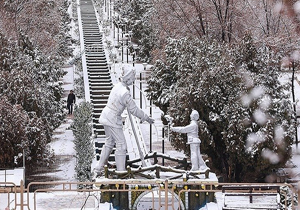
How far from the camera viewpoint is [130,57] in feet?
206

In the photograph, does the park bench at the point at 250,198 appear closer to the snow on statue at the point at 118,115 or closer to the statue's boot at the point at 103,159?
the snow on statue at the point at 118,115

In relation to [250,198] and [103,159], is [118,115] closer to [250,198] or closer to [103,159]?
[103,159]

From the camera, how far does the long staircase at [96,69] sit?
4376 centimetres

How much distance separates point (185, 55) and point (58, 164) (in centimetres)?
683

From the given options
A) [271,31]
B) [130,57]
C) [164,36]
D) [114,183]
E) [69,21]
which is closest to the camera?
[114,183]

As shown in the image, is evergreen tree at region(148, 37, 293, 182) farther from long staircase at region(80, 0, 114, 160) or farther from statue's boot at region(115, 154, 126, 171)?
statue's boot at region(115, 154, 126, 171)

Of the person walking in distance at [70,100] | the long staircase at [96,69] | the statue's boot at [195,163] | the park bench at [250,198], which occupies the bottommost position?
the park bench at [250,198]

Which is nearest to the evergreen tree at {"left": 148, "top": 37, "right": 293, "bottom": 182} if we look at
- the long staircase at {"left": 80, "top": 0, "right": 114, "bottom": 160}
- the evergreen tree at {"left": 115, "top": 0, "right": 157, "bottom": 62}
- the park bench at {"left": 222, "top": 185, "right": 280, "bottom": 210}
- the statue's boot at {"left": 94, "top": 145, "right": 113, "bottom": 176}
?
the long staircase at {"left": 80, "top": 0, "right": 114, "bottom": 160}

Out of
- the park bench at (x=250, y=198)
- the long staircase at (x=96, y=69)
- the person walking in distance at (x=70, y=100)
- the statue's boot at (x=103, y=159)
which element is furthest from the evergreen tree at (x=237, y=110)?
the person walking in distance at (x=70, y=100)

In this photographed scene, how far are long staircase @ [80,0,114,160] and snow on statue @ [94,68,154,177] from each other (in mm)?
10560

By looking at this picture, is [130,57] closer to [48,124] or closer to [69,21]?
[69,21]

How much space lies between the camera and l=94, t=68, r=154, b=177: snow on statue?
→ 1085 inches

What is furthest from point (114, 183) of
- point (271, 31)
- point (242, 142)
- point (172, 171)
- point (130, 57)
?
point (130, 57)

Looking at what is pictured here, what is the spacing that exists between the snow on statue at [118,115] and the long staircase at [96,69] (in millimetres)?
10560
